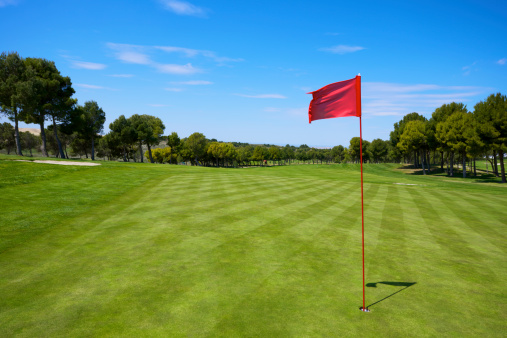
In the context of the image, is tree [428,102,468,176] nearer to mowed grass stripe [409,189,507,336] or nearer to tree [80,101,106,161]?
mowed grass stripe [409,189,507,336]

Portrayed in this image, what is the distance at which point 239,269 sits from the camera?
8133 mm

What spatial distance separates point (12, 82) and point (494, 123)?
7992cm

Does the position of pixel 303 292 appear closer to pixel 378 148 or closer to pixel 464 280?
pixel 464 280

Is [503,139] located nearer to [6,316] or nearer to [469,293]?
[469,293]

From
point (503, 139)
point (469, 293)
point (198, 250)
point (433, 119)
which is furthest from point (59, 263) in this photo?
point (433, 119)

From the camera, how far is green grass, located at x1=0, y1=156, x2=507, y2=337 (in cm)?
570

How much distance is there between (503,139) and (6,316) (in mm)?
57392

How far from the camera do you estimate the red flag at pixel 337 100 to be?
7.63m

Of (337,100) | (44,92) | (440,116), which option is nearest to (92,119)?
(44,92)

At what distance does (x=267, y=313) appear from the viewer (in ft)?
19.7

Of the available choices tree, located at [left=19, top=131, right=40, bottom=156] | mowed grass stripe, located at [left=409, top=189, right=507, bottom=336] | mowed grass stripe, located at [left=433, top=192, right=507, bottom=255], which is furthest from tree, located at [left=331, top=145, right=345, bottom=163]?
tree, located at [left=19, top=131, right=40, bottom=156]

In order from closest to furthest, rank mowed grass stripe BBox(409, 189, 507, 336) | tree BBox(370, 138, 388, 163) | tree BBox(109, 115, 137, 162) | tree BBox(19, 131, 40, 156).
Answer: mowed grass stripe BBox(409, 189, 507, 336), tree BBox(109, 115, 137, 162), tree BBox(19, 131, 40, 156), tree BBox(370, 138, 388, 163)

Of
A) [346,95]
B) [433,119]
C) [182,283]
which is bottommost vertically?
[182,283]

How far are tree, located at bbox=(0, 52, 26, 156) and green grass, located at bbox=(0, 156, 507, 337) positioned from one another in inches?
1542
